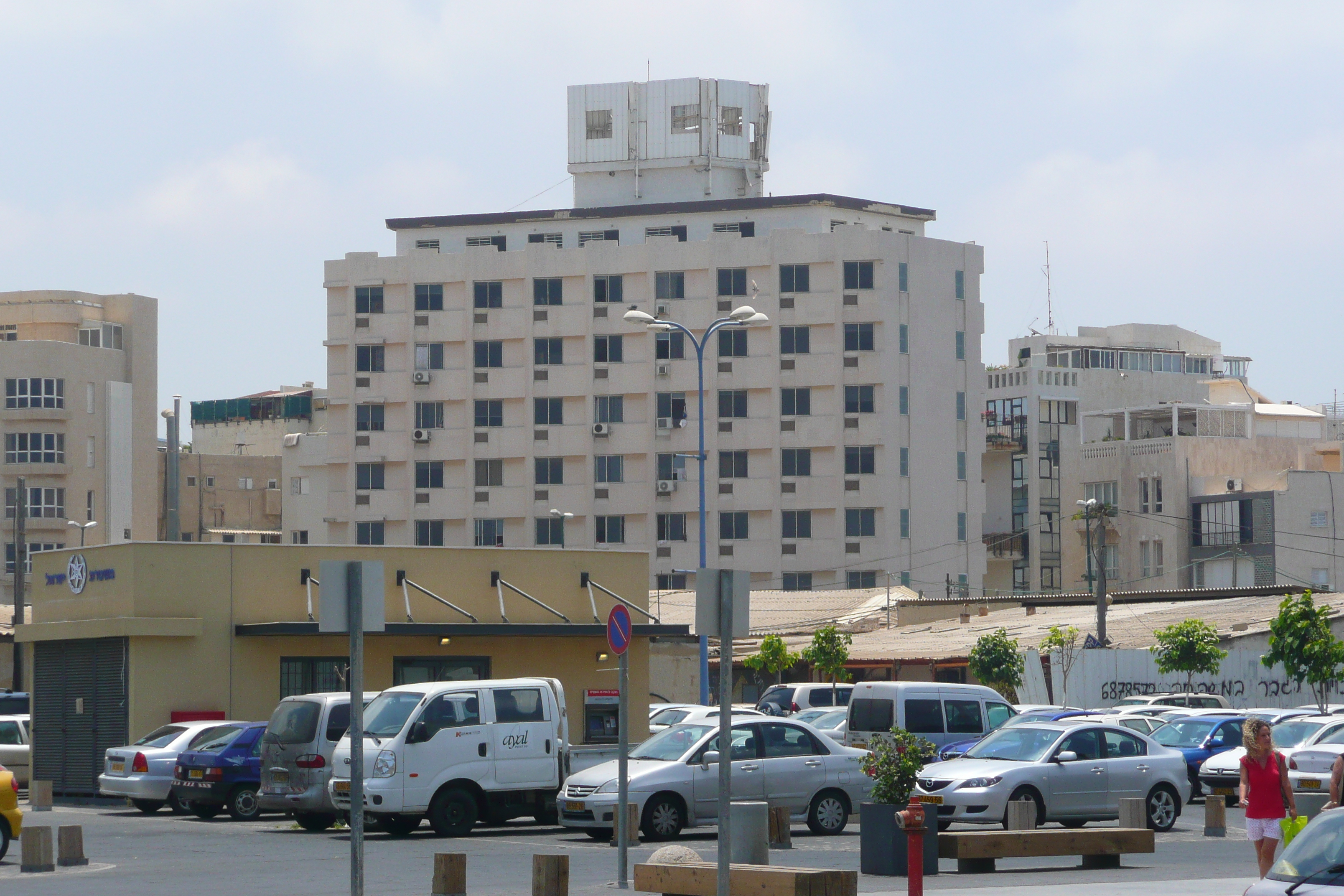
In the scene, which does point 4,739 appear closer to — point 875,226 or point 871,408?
point 871,408

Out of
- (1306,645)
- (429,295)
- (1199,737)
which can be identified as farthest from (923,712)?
(429,295)

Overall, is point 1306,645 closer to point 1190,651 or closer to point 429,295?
point 1190,651

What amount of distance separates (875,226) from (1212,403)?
26.4 metres

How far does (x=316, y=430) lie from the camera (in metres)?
119

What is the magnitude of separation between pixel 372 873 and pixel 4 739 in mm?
18264

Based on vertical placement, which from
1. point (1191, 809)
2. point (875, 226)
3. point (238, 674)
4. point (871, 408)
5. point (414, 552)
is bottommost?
point (1191, 809)

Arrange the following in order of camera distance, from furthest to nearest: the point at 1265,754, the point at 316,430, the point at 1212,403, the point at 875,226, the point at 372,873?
the point at 316,430
the point at 1212,403
the point at 875,226
the point at 372,873
the point at 1265,754

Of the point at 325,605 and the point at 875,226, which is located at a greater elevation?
the point at 875,226

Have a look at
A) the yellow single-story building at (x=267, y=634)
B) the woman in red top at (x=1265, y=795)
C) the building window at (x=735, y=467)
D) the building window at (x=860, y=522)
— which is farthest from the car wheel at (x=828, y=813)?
the building window at (x=735, y=467)

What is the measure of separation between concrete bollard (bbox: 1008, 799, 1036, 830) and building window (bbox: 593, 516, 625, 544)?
66929mm

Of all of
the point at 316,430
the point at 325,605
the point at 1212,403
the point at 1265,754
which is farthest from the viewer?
the point at 316,430

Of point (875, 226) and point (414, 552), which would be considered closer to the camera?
point (414, 552)

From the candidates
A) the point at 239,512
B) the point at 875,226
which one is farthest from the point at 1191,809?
the point at 239,512

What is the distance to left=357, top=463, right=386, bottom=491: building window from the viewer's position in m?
93.9
